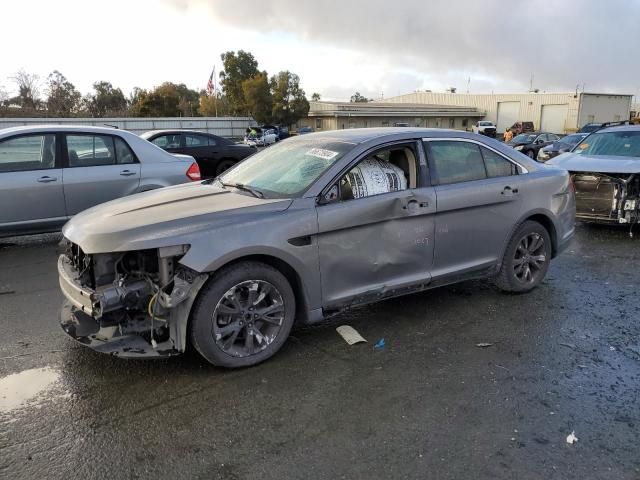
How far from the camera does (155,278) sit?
3441 mm

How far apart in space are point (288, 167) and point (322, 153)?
33 centimetres

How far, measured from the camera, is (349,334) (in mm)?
4250

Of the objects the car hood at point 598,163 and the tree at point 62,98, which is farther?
the tree at point 62,98

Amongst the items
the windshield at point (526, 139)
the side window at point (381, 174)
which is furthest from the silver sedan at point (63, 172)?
the windshield at point (526, 139)

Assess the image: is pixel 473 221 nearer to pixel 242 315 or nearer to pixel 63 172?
pixel 242 315

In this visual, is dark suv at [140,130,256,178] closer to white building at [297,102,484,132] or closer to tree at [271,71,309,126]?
white building at [297,102,484,132]

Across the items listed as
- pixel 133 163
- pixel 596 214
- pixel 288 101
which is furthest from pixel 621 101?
pixel 133 163

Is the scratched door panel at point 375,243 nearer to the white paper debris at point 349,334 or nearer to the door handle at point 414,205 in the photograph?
the door handle at point 414,205

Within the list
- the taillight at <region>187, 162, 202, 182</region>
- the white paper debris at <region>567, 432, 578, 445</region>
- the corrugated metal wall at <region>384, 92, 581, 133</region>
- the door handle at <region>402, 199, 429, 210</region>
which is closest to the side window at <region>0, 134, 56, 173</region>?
the taillight at <region>187, 162, 202, 182</region>

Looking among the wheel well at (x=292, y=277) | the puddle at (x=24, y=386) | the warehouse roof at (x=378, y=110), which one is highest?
the warehouse roof at (x=378, y=110)

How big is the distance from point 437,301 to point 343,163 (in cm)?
187

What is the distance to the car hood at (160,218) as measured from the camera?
331 cm

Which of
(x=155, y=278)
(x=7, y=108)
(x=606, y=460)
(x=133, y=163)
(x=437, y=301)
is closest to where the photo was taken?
(x=606, y=460)

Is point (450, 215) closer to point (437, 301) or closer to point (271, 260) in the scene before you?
point (437, 301)
